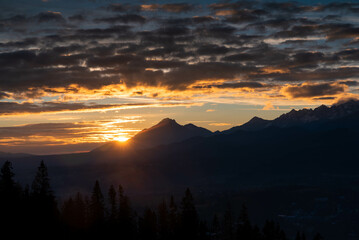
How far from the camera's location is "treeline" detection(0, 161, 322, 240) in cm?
6612

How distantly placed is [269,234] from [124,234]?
3925 cm

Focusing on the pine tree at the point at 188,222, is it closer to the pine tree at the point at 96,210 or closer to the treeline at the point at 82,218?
the treeline at the point at 82,218

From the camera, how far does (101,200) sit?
85938mm

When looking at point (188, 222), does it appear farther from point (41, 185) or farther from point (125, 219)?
point (41, 185)

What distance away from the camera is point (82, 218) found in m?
86.1

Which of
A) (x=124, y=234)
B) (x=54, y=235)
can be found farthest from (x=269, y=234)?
(x=54, y=235)

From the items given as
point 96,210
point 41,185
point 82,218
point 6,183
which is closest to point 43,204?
point 41,185

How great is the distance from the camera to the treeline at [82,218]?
6612 centimetres

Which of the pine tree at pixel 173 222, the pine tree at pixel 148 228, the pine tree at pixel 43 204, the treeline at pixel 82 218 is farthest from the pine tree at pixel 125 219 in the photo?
the pine tree at pixel 43 204

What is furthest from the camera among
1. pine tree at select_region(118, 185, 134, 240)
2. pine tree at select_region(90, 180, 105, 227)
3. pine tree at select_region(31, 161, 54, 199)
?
pine tree at select_region(118, 185, 134, 240)

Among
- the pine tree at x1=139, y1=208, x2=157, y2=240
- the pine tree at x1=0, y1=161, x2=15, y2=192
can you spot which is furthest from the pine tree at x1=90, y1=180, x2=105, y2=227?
the pine tree at x1=0, y1=161, x2=15, y2=192

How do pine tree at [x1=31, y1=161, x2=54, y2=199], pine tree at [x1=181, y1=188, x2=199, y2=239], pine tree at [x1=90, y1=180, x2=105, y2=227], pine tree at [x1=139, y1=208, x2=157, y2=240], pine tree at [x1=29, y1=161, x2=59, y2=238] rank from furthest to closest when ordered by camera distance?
pine tree at [x1=139, y1=208, x2=157, y2=240] → pine tree at [x1=181, y1=188, x2=199, y2=239] → pine tree at [x1=90, y1=180, x2=105, y2=227] → pine tree at [x1=31, y1=161, x2=54, y2=199] → pine tree at [x1=29, y1=161, x2=59, y2=238]

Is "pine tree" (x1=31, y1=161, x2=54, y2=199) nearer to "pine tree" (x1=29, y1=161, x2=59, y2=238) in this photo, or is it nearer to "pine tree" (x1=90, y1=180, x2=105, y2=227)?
"pine tree" (x1=29, y1=161, x2=59, y2=238)

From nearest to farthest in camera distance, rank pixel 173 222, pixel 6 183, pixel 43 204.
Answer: pixel 6 183 < pixel 43 204 < pixel 173 222
